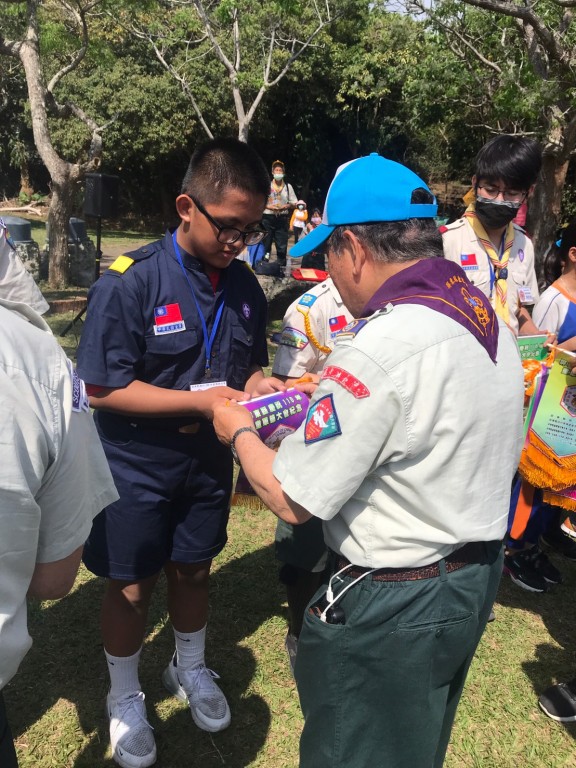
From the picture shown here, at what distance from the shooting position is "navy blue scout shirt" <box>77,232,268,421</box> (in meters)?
1.98

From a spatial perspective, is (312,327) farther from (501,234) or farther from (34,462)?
(34,462)

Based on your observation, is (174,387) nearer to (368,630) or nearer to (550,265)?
(368,630)

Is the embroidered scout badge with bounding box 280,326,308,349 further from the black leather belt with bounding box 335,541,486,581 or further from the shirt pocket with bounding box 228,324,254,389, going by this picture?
the black leather belt with bounding box 335,541,486,581

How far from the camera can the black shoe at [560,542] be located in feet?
13.0

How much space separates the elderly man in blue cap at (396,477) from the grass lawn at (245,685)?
1.07 meters

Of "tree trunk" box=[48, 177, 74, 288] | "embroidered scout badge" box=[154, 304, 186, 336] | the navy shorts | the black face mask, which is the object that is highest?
the black face mask

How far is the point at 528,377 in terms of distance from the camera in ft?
9.75

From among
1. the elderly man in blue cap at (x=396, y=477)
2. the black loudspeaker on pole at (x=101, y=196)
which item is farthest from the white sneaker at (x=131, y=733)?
the black loudspeaker on pole at (x=101, y=196)

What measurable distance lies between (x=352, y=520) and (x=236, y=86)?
1536 centimetres

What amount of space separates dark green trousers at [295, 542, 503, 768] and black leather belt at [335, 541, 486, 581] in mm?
13

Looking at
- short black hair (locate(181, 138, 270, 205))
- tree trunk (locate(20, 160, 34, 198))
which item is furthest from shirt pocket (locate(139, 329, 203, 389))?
tree trunk (locate(20, 160, 34, 198))

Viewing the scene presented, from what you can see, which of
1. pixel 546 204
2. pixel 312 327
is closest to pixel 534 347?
pixel 312 327

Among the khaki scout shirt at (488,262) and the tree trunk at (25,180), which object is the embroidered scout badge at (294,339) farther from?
the tree trunk at (25,180)

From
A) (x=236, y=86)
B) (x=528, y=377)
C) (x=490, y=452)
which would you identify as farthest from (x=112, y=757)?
(x=236, y=86)
